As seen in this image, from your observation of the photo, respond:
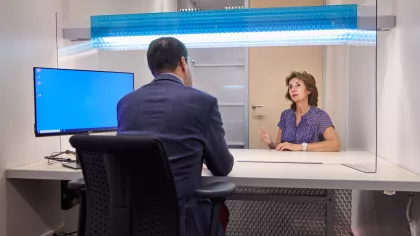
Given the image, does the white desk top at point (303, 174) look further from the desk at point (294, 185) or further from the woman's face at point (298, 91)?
the woman's face at point (298, 91)

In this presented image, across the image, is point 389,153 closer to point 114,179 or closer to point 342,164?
point 342,164

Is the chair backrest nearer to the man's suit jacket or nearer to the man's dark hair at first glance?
the man's suit jacket

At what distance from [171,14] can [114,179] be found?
115 cm

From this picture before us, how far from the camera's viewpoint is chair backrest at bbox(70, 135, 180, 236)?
1.01m

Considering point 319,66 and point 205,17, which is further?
point 319,66

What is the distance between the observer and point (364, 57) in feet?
5.90

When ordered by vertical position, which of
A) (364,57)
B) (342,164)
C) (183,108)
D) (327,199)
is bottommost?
(327,199)

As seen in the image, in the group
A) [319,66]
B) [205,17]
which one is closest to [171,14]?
[205,17]

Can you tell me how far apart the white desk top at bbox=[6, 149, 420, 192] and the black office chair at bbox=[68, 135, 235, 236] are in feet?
1.02

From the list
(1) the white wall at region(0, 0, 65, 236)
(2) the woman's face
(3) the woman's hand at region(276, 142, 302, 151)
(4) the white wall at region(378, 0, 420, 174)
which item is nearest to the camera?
(4) the white wall at region(378, 0, 420, 174)

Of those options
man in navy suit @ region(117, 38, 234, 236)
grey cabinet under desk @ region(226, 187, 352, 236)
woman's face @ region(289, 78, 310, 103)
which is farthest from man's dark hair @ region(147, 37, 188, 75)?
woman's face @ region(289, 78, 310, 103)

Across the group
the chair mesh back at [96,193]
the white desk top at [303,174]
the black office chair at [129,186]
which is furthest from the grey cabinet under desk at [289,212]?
the chair mesh back at [96,193]

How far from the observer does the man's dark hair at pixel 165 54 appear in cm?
137

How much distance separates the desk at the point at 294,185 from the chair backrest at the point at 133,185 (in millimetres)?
339
